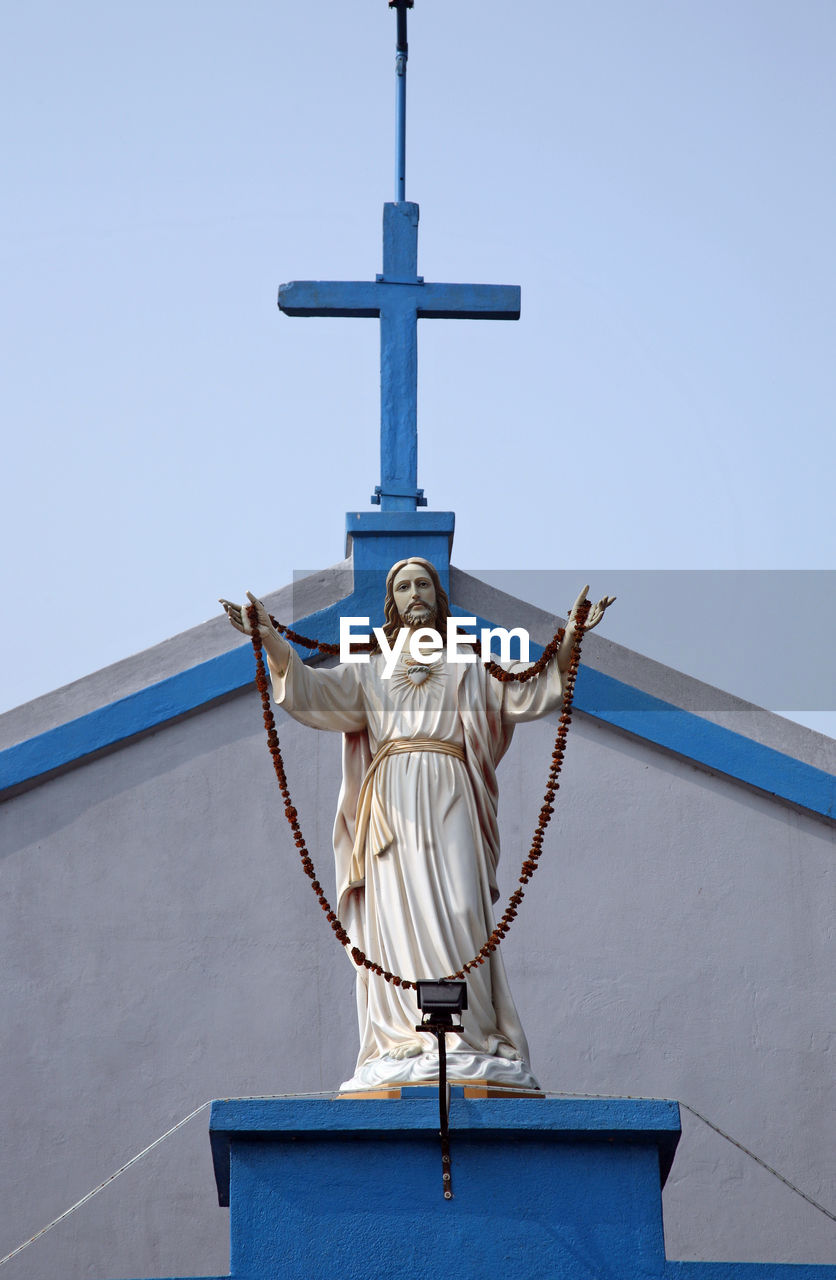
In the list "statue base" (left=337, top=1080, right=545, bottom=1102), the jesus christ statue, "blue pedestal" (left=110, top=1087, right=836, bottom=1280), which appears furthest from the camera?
the jesus christ statue

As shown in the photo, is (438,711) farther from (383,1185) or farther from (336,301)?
(336,301)

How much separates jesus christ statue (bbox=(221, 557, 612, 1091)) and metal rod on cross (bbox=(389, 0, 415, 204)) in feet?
11.6

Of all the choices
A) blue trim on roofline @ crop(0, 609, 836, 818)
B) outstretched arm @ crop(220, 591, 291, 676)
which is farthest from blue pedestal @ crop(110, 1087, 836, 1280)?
blue trim on roofline @ crop(0, 609, 836, 818)

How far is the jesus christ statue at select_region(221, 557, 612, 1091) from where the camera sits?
270 inches

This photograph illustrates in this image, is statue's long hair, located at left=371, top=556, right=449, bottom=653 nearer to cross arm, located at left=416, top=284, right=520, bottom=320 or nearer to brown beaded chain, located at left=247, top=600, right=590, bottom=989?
brown beaded chain, located at left=247, top=600, right=590, bottom=989

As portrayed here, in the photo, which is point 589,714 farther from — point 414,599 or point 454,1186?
point 454,1186

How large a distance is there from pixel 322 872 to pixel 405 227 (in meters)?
3.26

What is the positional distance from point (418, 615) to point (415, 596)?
7 cm

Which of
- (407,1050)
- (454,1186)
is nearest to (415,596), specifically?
(407,1050)

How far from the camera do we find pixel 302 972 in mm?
9016

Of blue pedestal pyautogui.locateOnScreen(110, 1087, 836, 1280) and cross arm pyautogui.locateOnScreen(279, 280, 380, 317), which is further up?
cross arm pyautogui.locateOnScreen(279, 280, 380, 317)

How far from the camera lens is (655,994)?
9.01m

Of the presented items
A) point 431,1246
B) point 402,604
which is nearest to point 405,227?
point 402,604

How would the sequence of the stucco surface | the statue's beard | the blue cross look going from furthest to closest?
the blue cross < the stucco surface < the statue's beard
